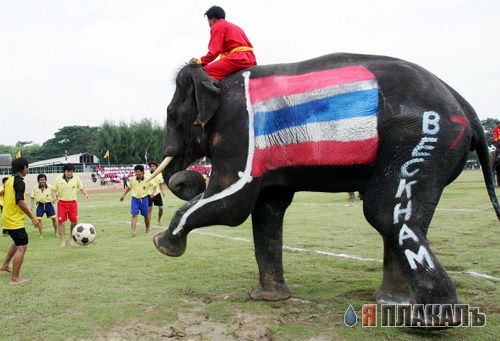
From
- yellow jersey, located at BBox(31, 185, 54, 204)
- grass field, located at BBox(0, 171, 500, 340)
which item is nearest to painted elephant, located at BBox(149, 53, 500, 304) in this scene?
grass field, located at BBox(0, 171, 500, 340)

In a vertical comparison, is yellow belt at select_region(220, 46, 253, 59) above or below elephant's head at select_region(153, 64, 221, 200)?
above

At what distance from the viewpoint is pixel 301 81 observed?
4.22m

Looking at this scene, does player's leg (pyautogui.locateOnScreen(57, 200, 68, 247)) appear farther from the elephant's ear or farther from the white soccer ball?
the elephant's ear

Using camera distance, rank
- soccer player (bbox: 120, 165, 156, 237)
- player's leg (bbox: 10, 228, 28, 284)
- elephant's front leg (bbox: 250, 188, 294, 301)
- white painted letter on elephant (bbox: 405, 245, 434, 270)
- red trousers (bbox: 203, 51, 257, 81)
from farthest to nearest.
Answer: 1. soccer player (bbox: 120, 165, 156, 237)
2. player's leg (bbox: 10, 228, 28, 284)
3. elephant's front leg (bbox: 250, 188, 294, 301)
4. red trousers (bbox: 203, 51, 257, 81)
5. white painted letter on elephant (bbox: 405, 245, 434, 270)

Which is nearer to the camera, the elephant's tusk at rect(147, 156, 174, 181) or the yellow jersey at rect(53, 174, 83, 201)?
the elephant's tusk at rect(147, 156, 174, 181)

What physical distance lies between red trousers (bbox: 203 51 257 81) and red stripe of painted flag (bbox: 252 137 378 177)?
3.00 feet

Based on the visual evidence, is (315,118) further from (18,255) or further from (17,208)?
(17,208)

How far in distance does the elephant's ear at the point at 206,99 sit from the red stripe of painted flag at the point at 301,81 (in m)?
0.34

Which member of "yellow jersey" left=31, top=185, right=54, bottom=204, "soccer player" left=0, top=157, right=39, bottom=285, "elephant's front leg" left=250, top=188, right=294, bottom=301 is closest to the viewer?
"elephant's front leg" left=250, top=188, right=294, bottom=301

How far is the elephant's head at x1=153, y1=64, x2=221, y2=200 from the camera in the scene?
4.42 m

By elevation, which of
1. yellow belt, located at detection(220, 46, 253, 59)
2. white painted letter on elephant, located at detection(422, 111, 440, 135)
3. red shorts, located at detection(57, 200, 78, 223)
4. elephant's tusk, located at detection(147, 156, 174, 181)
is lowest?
red shorts, located at detection(57, 200, 78, 223)

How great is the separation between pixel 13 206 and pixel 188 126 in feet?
10.4

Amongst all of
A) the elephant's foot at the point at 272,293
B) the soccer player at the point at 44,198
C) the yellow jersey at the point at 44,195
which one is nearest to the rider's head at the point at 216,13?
the elephant's foot at the point at 272,293

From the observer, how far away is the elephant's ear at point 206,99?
14.4 ft
